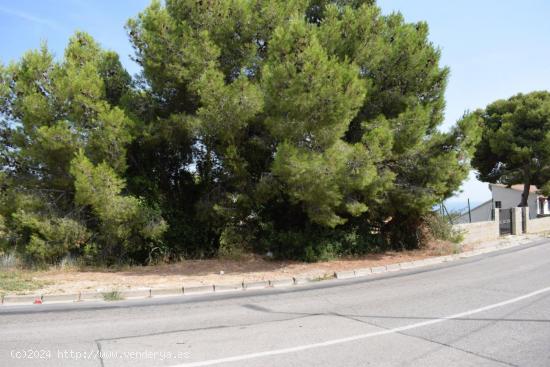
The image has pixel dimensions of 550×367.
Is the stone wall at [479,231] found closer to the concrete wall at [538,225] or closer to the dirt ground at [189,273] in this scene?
the concrete wall at [538,225]

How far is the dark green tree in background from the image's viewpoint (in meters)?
32.2

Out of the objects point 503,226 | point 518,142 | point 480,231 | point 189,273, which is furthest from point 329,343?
point 518,142

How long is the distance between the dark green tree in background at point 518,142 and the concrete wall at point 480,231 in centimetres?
1121

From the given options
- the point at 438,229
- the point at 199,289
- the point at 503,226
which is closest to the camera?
the point at 199,289

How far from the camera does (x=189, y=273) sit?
11883 millimetres

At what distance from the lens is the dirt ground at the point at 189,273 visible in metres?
10.2

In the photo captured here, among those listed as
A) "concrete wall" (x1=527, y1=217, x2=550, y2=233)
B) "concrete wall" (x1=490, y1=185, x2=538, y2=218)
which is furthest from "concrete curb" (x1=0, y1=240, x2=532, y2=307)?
"concrete wall" (x1=490, y1=185, x2=538, y2=218)

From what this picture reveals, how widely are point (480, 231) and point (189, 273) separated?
15675 mm

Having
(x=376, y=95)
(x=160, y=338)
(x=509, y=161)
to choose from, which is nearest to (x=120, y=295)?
(x=160, y=338)

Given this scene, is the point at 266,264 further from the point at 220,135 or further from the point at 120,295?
the point at 120,295

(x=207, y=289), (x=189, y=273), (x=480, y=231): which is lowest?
(x=207, y=289)

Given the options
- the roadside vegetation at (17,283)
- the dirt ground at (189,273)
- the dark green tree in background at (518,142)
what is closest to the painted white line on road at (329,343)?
the dirt ground at (189,273)

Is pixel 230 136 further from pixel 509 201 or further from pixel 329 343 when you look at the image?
pixel 509 201

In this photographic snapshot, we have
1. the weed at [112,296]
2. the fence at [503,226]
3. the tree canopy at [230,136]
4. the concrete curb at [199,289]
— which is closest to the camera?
the weed at [112,296]
